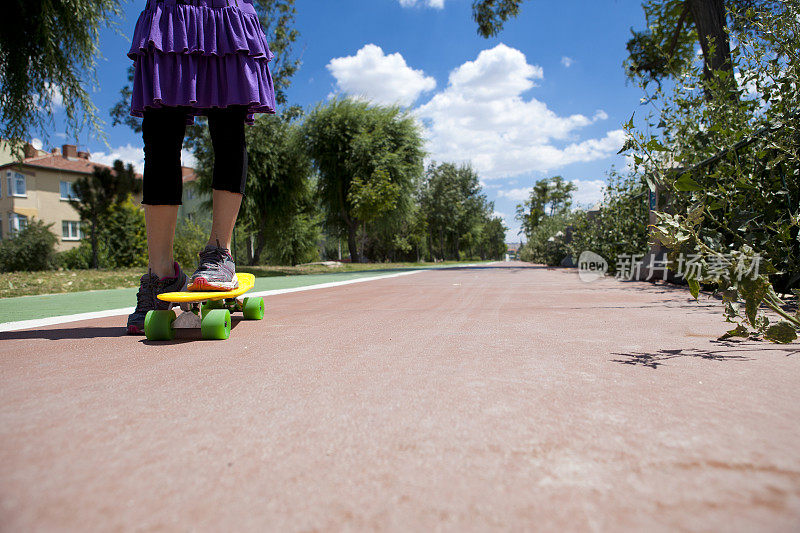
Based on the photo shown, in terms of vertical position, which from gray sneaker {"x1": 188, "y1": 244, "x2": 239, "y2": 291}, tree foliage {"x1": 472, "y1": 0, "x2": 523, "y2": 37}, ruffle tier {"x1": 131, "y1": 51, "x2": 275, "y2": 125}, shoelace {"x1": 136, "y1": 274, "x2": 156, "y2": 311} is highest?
tree foliage {"x1": 472, "y1": 0, "x2": 523, "y2": 37}

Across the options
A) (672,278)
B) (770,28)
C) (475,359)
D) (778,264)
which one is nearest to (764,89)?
(770,28)

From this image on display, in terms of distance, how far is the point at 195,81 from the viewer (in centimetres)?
219

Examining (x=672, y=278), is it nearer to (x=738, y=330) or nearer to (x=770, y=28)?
(x=770, y=28)

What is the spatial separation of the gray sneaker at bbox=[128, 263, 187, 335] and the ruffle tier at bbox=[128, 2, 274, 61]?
107cm

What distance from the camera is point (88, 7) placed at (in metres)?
6.50

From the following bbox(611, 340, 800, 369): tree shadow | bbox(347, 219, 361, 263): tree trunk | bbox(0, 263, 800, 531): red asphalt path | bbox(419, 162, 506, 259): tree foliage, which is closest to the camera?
bbox(0, 263, 800, 531): red asphalt path

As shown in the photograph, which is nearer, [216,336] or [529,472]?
[529,472]

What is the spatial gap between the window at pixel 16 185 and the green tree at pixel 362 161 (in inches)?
895

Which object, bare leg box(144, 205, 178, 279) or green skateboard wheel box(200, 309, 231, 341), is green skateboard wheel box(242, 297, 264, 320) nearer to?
bare leg box(144, 205, 178, 279)

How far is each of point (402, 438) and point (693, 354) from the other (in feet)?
3.99

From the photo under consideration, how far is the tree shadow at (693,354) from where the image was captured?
1.46 metres

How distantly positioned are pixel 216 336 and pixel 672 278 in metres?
5.17

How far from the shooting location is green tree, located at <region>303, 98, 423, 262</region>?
21.4 metres

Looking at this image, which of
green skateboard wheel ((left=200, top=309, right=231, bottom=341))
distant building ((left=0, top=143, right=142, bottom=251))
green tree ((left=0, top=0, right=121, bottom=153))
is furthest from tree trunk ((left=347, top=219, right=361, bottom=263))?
green skateboard wheel ((left=200, top=309, right=231, bottom=341))
